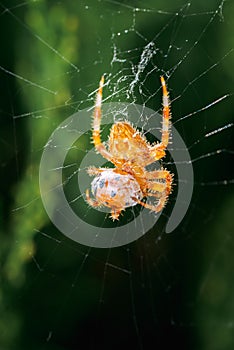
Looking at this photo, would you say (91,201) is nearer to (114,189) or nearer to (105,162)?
(114,189)

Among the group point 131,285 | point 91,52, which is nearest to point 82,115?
point 91,52

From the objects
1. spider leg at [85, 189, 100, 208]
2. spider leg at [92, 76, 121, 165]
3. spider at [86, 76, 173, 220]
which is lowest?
spider leg at [85, 189, 100, 208]

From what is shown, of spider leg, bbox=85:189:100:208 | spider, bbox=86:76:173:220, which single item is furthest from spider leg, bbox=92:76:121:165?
spider leg, bbox=85:189:100:208

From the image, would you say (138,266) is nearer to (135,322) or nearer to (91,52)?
(135,322)

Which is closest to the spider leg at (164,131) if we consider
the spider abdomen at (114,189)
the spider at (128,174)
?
the spider at (128,174)

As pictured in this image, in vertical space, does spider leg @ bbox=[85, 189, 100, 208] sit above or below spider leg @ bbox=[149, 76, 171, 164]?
below

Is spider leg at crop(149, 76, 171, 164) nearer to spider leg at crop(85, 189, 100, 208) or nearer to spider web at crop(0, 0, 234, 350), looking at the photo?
spider web at crop(0, 0, 234, 350)

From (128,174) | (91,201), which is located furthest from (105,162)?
(91,201)

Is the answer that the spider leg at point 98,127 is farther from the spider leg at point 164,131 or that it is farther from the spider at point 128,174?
the spider leg at point 164,131
